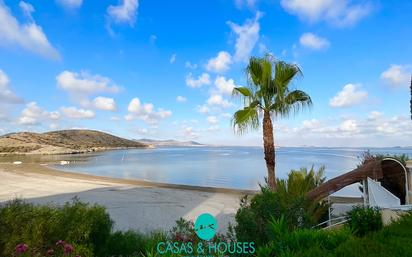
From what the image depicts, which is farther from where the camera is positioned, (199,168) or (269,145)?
(199,168)

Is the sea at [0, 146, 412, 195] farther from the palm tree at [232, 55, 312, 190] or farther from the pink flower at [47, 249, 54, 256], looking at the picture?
the pink flower at [47, 249, 54, 256]

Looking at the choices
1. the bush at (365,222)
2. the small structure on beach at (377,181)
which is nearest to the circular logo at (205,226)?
the bush at (365,222)

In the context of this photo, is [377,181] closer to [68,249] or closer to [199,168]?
[68,249]

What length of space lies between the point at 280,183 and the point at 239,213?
446 cm

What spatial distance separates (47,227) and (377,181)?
26.3 feet

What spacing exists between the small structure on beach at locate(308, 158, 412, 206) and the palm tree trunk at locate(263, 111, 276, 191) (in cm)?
249

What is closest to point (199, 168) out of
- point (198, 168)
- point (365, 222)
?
point (198, 168)

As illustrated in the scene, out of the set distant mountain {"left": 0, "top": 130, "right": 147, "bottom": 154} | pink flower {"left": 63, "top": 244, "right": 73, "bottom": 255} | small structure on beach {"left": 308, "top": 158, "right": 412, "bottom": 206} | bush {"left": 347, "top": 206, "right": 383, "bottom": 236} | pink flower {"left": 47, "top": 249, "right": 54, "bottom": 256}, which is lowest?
pink flower {"left": 47, "top": 249, "right": 54, "bottom": 256}

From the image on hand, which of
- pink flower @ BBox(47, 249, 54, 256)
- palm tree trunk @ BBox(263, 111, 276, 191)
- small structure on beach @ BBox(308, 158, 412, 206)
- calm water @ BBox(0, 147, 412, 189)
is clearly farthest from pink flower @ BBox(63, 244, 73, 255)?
calm water @ BBox(0, 147, 412, 189)

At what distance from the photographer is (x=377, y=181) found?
8.70 metres

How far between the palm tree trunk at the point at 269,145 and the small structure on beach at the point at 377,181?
2.49 metres

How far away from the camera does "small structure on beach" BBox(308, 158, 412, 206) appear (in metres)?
8.11

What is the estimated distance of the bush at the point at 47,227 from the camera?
16.8ft

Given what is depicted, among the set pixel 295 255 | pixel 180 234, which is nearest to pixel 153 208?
pixel 180 234
